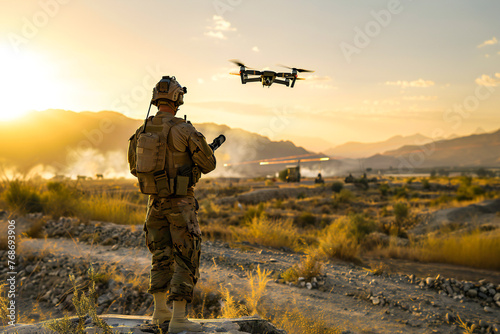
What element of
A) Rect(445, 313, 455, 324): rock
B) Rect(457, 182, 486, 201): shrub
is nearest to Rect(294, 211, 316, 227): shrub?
Rect(445, 313, 455, 324): rock

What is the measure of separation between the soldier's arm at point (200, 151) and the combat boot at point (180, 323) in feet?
4.93

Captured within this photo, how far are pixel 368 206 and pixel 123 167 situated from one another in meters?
97.5

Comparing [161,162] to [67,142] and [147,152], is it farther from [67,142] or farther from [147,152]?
[67,142]

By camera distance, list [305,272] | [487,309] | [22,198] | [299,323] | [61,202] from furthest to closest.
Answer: [61,202] → [22,198] → [305,272] → [487,309] → [299,323]

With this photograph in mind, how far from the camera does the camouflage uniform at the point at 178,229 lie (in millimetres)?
3445

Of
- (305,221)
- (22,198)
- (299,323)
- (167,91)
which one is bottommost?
(305,221)

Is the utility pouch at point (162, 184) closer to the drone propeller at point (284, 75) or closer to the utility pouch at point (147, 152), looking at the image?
the utility pouch at point (147, 152)

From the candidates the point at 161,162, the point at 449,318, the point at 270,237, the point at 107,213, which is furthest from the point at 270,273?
the point at 107,213

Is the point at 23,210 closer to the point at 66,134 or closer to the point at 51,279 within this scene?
the point at 51,279

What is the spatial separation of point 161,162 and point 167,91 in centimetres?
86

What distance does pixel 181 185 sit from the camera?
345cm

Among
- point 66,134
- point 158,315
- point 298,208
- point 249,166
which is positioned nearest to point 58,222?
point 158,315

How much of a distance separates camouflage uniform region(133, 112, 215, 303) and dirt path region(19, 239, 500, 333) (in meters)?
2.54

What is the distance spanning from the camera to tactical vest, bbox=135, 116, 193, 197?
343cm
